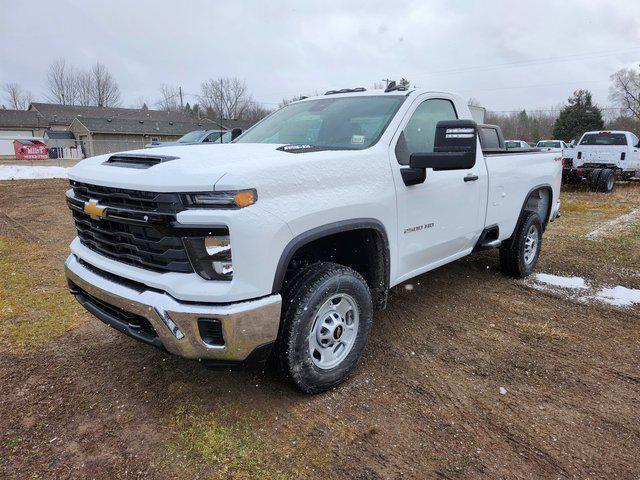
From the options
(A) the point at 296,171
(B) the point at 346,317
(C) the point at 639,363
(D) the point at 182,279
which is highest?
(A) the point at 296,171

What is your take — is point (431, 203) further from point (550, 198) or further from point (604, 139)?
point (604, 139)

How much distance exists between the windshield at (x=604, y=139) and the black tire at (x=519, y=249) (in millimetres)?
12490

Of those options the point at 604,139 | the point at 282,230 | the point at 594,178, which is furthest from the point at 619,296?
the point at 604,139

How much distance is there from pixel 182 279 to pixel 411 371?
185 cm

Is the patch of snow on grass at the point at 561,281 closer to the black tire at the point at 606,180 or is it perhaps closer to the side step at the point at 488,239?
the side step at the point at 488,239

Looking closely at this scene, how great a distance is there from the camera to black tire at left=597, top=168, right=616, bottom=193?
14203 millimetres

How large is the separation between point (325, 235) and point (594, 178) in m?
14.7

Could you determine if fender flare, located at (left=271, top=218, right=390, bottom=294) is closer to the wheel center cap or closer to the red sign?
the wheel center cap

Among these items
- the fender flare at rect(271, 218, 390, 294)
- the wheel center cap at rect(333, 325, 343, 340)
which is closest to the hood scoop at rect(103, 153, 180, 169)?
the fender flare at rect(271, 218, 390, 294)

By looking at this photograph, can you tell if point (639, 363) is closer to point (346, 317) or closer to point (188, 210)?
point (346, 317)

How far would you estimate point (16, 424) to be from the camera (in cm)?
269

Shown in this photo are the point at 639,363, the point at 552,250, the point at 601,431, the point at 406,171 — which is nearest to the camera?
the point at 601,431

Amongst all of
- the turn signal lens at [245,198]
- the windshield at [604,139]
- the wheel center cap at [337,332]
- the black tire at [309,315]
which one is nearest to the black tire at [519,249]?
the black tire at [309,315]

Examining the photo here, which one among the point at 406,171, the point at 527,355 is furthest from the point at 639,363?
the point at 406,171
